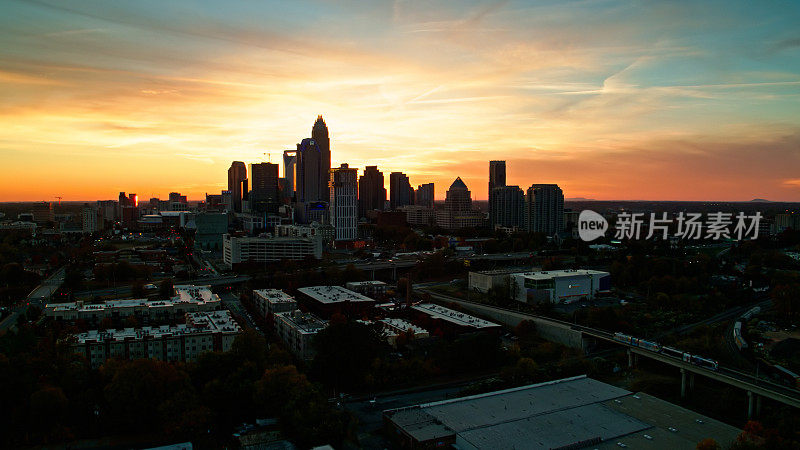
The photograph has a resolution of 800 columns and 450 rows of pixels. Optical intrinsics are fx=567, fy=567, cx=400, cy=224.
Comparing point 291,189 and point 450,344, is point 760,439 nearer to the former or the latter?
point 450,344

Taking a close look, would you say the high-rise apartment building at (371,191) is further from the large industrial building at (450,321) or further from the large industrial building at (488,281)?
the large industrial building at (450,321)

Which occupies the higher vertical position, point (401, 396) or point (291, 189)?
point (291, 189)

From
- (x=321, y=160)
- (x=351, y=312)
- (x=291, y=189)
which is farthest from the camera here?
(x=291, y=189)

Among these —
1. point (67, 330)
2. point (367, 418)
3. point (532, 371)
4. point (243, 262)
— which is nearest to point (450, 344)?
point (532, 371)

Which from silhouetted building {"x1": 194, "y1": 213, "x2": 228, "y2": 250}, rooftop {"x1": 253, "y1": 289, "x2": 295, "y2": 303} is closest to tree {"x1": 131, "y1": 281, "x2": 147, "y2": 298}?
rooftop {"x1": 253, "y1": 289, "x2": 295, "y2": 303}

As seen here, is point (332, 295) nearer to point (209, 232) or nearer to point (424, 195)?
point (209, 232)

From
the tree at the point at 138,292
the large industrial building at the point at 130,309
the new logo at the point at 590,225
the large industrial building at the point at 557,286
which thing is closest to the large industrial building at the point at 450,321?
the large industrial building at the point at 557,286

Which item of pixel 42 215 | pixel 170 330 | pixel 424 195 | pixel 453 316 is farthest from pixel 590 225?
pixel 42 215
